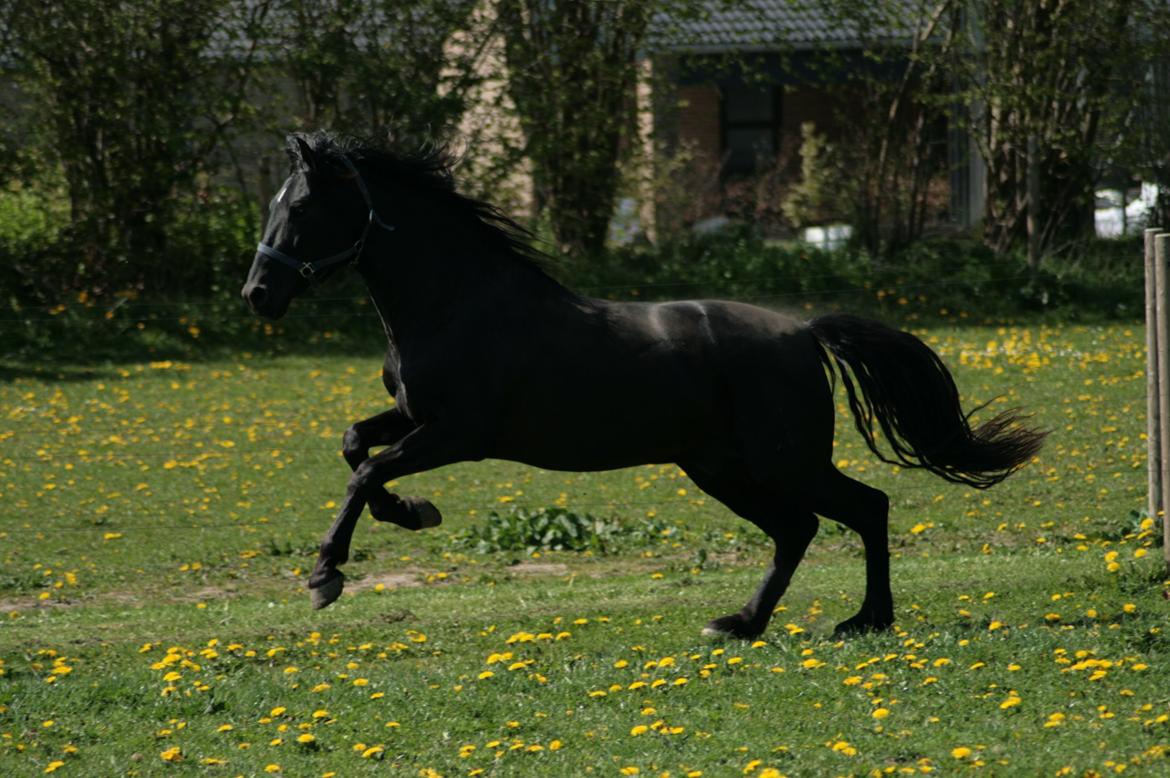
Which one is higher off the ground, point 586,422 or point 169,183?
point 169,183

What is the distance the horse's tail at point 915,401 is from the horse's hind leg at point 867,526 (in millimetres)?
331

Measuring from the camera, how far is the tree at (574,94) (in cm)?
1930

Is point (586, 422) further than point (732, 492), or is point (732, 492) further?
point (732, 492)

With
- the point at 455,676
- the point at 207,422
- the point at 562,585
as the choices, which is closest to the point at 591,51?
the point at 207,422

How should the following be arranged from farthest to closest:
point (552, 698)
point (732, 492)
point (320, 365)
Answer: point (320, 365), point (732, 492), point (552, 698)

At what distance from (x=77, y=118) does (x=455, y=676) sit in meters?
13.3

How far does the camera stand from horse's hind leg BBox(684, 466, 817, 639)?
7398mm

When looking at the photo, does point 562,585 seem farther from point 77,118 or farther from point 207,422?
point 77,118

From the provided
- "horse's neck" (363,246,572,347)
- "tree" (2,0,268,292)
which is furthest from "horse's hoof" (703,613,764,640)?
"tree" (2,0,268,292)

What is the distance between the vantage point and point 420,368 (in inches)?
273

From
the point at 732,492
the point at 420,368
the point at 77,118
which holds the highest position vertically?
the point at 77,118

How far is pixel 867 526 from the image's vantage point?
745 cm

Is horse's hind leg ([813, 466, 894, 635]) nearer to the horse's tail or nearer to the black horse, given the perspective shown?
the black horse

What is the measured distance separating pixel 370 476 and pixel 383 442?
557 millimetres
